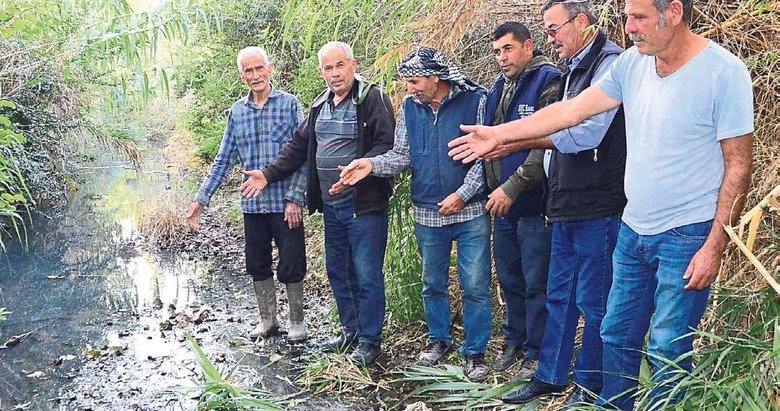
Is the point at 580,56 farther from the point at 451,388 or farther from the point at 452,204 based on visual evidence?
the point at 451,388

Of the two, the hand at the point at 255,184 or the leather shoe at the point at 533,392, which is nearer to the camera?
the leather shoe at the point at 533,392

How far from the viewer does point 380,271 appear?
4.12 metres

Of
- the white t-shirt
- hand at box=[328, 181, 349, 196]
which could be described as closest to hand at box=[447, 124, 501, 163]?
the white t-shirt

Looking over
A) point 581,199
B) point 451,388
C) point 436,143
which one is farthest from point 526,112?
point 451,388

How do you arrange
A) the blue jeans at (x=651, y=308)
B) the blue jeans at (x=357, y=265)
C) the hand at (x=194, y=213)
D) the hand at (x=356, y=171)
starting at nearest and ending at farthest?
the blue jeans at (x=651, y=308), the hand at (x=356, y=171), the blue jeans at (x=357, y=265), the hand at (x=194, y=213)

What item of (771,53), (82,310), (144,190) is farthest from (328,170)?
(144,190)

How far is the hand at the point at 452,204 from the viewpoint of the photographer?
3596mm

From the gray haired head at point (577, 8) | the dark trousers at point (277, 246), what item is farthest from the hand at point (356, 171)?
the gray haired head at point (577, 8)

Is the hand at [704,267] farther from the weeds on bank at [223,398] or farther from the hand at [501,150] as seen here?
the weeds on bank at [223,398]

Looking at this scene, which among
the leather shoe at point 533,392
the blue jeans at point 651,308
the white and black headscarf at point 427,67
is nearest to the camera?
the blue jeans at point 651,308

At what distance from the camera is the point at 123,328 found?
537 centimetres

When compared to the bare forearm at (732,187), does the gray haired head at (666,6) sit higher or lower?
higher

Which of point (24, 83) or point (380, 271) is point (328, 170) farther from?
point (24, 83)

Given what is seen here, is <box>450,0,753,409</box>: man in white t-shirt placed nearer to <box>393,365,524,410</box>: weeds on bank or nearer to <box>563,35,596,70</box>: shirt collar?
<box>563,35,596,70</box>: shirt collar
